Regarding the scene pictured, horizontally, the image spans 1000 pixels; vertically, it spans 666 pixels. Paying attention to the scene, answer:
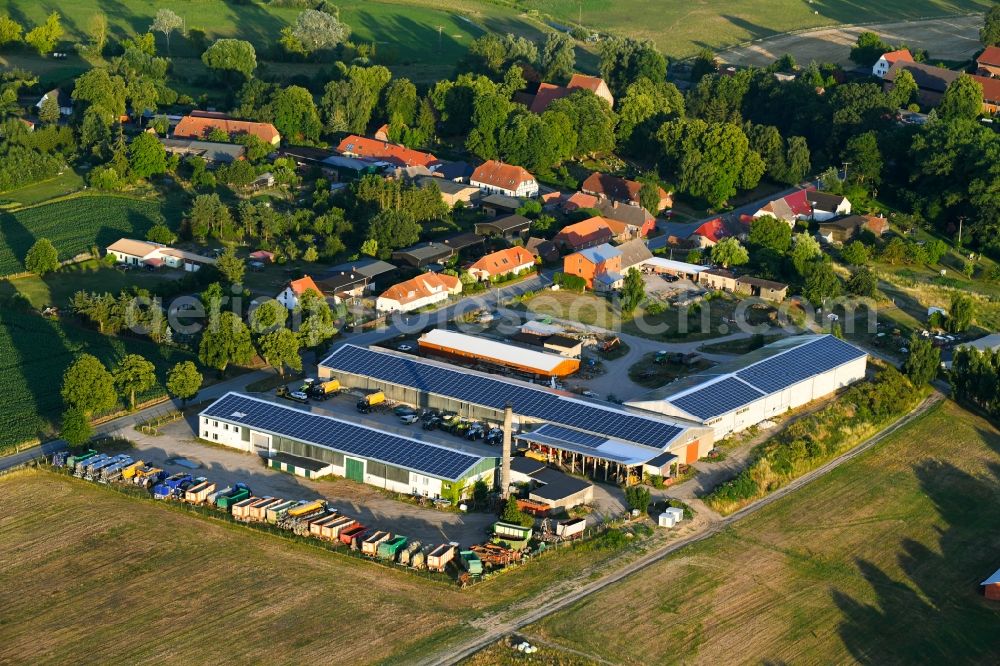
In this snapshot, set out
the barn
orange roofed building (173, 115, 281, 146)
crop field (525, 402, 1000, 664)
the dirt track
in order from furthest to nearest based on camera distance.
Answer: the dirt track → orange roofed building (173, 115, 281, 146) → the barn → crop field (525, 402, 1000, 664)

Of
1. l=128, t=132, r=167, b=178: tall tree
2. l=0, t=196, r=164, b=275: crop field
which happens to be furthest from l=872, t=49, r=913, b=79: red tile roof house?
l=0, t=196, r=164, b=275: crop field

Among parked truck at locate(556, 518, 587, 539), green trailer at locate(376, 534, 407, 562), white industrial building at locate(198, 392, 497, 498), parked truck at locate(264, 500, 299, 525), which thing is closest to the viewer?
green trailer at locate(376, 534, 407, 562)

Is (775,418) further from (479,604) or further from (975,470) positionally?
(479,604)

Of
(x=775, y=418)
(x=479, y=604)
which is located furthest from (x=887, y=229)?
(x=479, y=604)

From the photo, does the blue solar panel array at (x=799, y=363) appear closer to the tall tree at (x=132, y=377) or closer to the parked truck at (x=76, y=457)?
the tall tree at (x=132, y=377)

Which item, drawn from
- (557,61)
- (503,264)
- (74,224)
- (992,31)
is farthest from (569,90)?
(74,224)

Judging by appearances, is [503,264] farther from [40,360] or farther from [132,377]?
[40,360]

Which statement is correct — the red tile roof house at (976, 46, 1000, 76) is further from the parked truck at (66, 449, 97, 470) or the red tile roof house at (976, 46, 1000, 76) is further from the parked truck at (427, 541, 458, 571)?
the parked truck at (66, 449, 97, 470)
